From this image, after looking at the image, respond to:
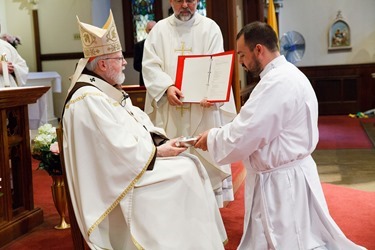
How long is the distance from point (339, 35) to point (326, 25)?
389 millimetres

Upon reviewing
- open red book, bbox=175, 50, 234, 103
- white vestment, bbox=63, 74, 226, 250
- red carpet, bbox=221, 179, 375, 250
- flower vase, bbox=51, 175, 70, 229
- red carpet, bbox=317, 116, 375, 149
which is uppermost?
open red book, bbox=175, 50, 234, 103

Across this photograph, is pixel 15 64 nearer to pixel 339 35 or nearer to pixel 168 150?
pixel 168 150

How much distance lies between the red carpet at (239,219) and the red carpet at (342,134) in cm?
292

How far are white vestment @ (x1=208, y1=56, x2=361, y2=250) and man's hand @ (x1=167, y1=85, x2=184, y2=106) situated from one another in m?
0.92

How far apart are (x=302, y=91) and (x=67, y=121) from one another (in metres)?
1.19

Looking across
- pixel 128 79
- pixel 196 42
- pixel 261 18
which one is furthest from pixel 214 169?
pixel 128 79

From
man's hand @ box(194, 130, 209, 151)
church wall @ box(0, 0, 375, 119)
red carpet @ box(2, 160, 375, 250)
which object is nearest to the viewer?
man's hand @ box(194, 130, 209, 151)

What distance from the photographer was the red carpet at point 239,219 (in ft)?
11.8

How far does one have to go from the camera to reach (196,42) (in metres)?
A: 3.91

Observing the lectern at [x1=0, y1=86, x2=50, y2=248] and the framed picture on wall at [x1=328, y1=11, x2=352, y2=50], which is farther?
the framed picture on wall at [x1=328, y1=11, x2=352, y2=50]

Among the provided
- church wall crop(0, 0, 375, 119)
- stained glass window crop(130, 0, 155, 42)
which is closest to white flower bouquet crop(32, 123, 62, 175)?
church wall crop(0, 0, 375, 119)

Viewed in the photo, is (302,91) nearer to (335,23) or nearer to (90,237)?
(90,237)

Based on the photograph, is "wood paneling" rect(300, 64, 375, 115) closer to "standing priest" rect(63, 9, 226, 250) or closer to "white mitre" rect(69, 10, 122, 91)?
"white mitre" rect(69, 10, 122, 91)

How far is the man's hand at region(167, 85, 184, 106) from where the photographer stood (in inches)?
142
